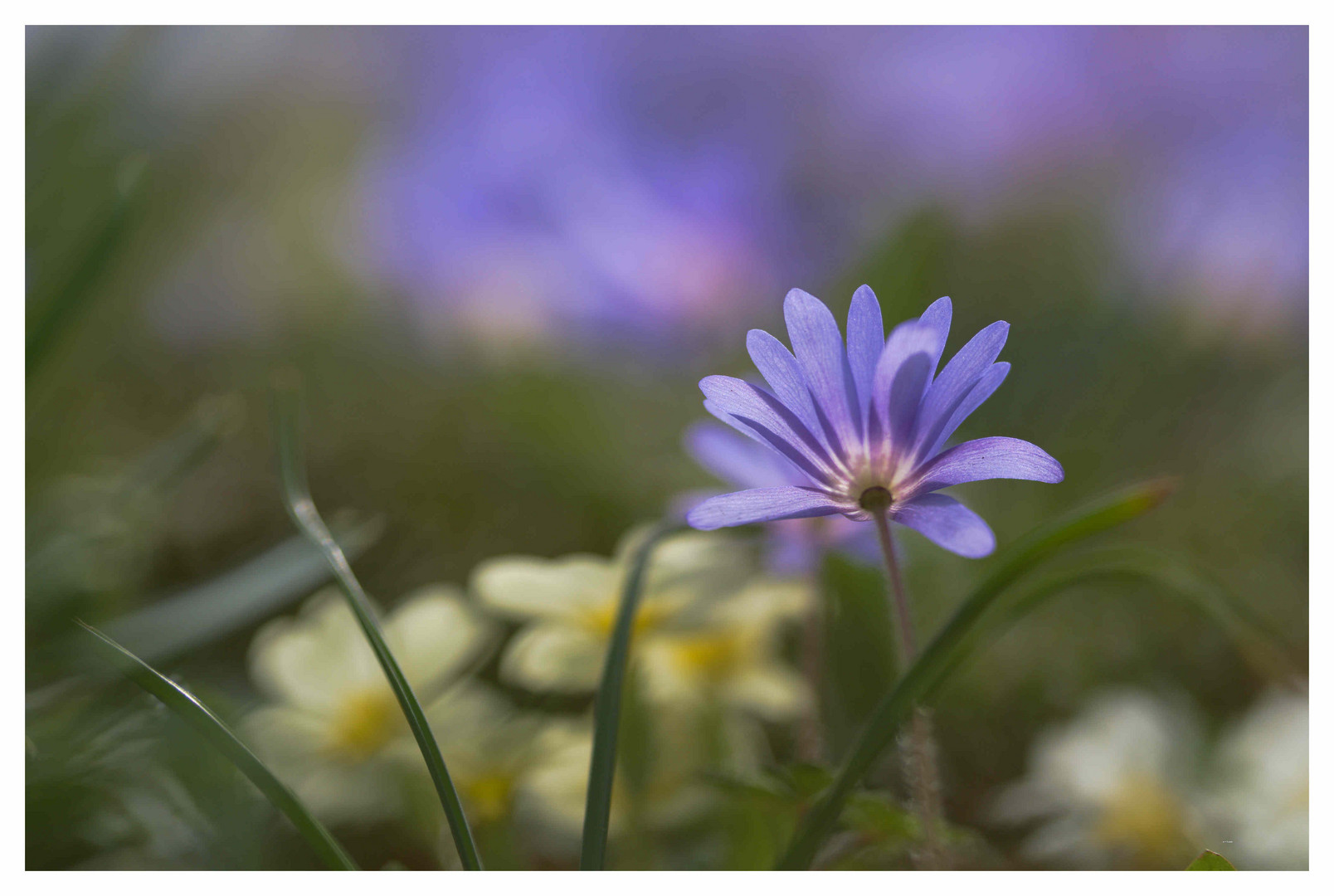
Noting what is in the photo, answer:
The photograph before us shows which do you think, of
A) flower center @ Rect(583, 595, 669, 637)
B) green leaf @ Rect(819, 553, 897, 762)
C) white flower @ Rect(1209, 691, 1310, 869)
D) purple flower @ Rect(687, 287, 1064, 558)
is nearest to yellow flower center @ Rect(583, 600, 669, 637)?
flower center @ Rect(583, 595, 669, 637)

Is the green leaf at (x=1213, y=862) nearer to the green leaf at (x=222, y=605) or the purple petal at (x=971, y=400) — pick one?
the purple petal at (x=971, y=400)

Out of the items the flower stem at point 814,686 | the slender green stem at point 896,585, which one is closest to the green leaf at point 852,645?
the flower stem at point 814,686

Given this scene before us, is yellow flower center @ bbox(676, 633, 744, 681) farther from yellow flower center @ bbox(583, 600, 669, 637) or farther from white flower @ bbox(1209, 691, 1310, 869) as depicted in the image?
white flower @ bbox(1209, 691, 1310, 869)

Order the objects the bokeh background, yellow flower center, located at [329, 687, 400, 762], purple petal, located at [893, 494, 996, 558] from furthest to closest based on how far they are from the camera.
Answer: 1. the bokeh background
2. yellow flower center, located at [329, 687, 400, 762]
3. purple petal, located at [893, 494, 996, 558]

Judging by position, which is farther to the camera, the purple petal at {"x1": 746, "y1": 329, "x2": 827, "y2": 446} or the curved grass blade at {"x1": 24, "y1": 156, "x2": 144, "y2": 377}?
the curved grass blade at {"x1": 24, "y1": 156, "x2": 144, "y2": 377}

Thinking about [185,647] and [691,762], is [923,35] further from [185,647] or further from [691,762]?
[185,647]

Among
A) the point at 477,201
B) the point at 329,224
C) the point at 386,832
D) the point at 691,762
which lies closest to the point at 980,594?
the point at 691,762

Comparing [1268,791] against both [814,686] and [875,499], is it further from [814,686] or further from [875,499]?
[875,499]
